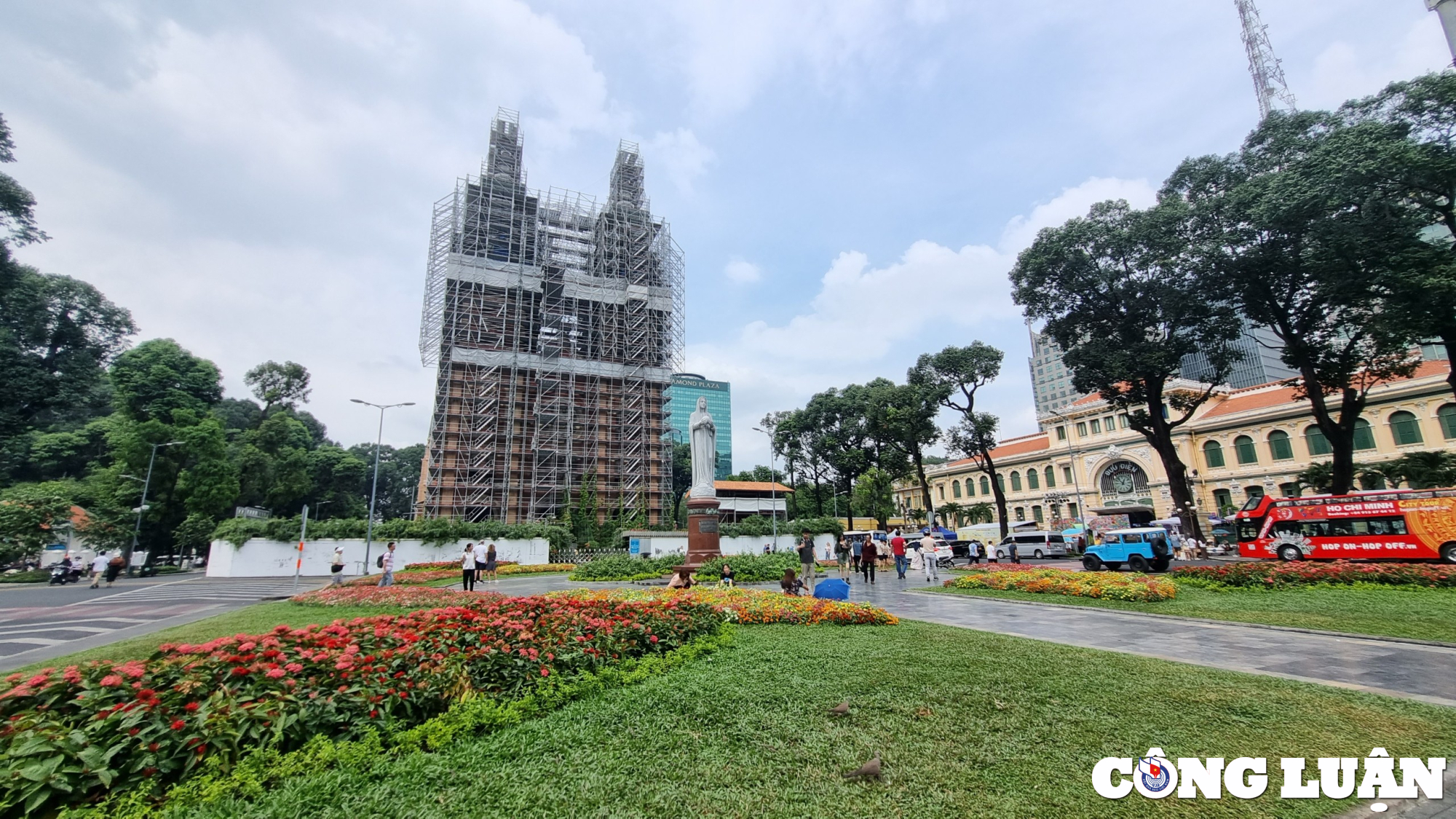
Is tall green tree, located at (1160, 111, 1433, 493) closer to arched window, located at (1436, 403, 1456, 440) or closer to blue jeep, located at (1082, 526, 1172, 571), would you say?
blue jeep, located at (1082, 526, 1172, 571)

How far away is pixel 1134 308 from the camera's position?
81.1ft

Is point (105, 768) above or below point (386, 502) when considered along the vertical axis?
below

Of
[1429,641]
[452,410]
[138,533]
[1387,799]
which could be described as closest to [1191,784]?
[1387,799]

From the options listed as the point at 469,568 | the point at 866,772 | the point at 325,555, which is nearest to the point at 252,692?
the point at 866,772

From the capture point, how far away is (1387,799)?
11.4 ft

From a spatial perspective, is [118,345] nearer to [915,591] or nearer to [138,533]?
[138,533]

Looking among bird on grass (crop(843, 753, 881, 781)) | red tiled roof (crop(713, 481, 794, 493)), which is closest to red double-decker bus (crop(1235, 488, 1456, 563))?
bird on grass (crop(843, 753, 881, 781))

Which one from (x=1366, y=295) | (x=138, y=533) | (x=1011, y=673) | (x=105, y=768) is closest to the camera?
(x=105, y=768)

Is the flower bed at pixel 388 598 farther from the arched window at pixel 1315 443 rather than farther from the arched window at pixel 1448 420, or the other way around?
the arched window at pixel 1448 420

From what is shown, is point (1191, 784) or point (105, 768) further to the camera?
point (1191, 784)

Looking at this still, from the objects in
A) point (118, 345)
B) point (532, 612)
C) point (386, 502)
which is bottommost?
point (532, 612)

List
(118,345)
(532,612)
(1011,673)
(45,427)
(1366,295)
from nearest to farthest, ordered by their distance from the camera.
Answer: (1011,673), (532,612), (1366,295), (118,345), (45,427)

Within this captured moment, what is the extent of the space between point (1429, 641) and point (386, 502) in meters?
82.9

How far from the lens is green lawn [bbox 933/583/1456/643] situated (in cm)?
899
